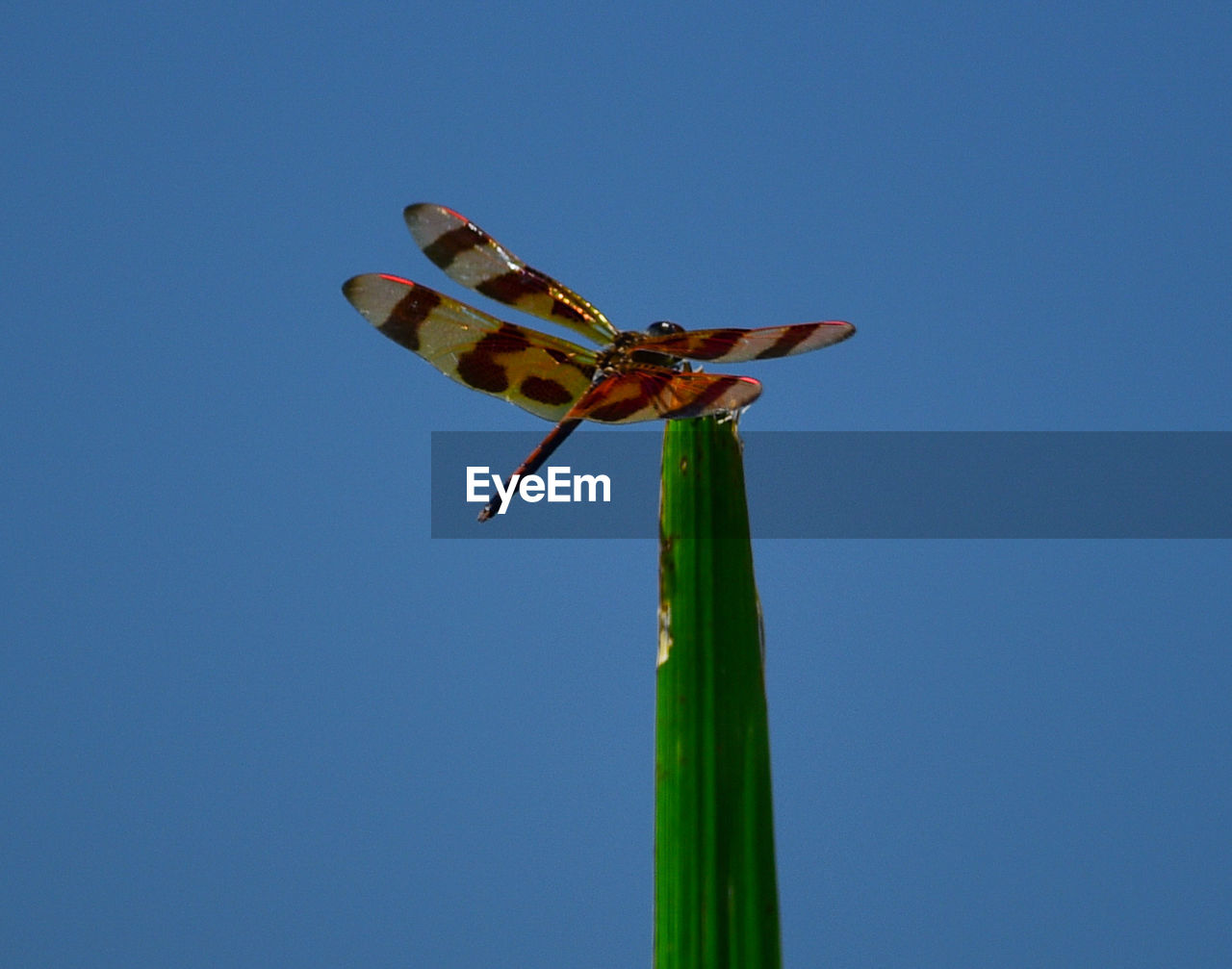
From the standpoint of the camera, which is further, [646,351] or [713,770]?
[646,351]

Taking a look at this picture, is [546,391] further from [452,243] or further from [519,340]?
[452,243]

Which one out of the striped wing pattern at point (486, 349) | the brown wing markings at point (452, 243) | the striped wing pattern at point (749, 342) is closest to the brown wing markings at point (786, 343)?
the striped wing pattern at point (749, 342)

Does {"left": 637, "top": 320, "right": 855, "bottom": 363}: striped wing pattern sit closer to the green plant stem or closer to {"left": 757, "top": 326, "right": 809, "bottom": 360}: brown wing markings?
{"left": 757, "top": 326, "right": 809, "bottom": 360}: brown wing markings

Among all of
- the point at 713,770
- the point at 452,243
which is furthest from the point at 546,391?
the point at 713,770

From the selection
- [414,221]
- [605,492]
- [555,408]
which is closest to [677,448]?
[605,492]

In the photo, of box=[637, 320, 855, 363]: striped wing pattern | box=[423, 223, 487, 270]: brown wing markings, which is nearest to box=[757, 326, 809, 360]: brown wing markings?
box=[637, 320, 855, 363]: striped wing pattern

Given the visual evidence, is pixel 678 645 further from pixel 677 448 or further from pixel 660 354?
pixel 660 354
